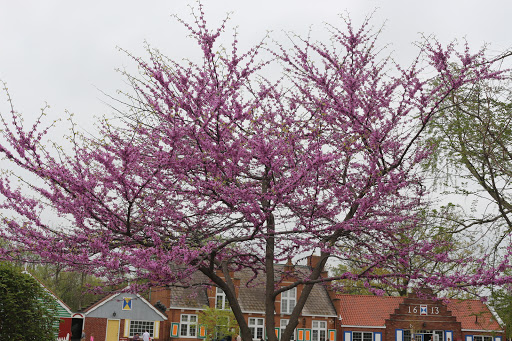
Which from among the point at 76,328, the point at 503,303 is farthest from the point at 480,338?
the point at 76,328

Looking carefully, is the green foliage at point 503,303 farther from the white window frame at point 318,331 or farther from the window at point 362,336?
the white window frame at point 318,331

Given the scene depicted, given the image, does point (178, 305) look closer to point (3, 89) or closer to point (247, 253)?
point (247, 253)

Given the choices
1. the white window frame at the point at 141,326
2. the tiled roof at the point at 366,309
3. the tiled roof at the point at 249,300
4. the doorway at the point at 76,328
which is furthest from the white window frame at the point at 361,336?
the doorway at the point at 76,328

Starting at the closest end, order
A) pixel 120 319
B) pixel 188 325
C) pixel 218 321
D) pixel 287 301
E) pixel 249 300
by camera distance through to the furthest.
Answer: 1. pixel 218 321
2. pixel 120 319
3. pixel 188 325
4. pixel 249 300
5. pixel 287 301

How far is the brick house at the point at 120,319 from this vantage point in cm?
2858

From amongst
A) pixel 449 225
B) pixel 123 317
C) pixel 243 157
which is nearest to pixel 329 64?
pixel 243 157

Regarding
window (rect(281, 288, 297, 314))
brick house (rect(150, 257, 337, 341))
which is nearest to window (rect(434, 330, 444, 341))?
brick house (rect(150, 257, 337, 341))

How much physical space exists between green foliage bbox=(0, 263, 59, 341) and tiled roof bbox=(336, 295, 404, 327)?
25.3 m

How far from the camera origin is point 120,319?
29172mm

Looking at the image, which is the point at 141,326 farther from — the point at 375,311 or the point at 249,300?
the point at 375,311

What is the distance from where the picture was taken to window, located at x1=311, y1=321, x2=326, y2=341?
3119cm

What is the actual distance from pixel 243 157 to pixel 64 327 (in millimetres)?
21742

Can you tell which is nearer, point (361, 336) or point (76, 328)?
point (76, 328)

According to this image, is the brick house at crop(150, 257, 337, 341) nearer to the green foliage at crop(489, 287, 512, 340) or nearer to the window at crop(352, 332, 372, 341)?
the window at crop(352, 332, 372, 341)
